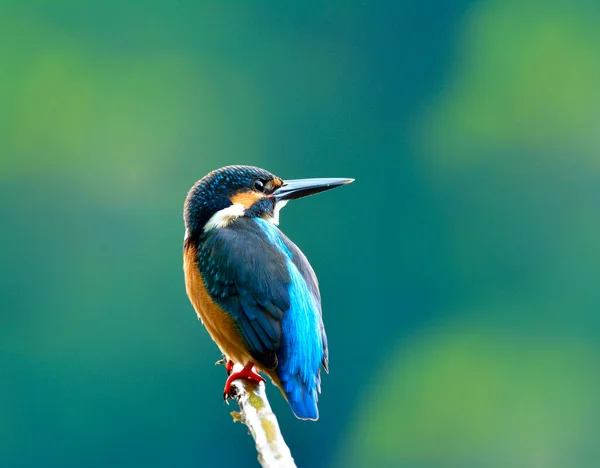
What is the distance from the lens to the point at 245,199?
7.02 feet

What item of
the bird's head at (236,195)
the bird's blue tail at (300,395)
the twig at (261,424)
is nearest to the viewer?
the twig at (261,424)

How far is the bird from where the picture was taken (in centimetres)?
192

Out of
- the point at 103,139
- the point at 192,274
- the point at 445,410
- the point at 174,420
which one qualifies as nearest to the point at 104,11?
the point at 103,139

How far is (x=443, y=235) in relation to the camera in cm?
1016

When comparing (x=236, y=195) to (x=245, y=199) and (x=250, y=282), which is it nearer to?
(x=245, y=199)

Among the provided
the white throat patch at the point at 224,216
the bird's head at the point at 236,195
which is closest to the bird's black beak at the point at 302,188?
the bird's head at the point at 236,195

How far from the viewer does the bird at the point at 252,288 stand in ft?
6.29

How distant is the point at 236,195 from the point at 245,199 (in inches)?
0.9

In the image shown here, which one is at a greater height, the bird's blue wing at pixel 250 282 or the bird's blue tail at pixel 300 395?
the bird's blue wing at pixel 250 282

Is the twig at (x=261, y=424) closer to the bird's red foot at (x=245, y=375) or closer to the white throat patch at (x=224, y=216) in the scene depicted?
the bird's red foot at (x=245, y=375)

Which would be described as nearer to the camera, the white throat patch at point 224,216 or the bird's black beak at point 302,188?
the white throat patch at point 224,216

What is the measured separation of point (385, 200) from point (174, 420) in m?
2.96

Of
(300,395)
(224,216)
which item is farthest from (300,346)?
(224,216)

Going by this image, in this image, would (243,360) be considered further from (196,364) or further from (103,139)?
(103,139)
